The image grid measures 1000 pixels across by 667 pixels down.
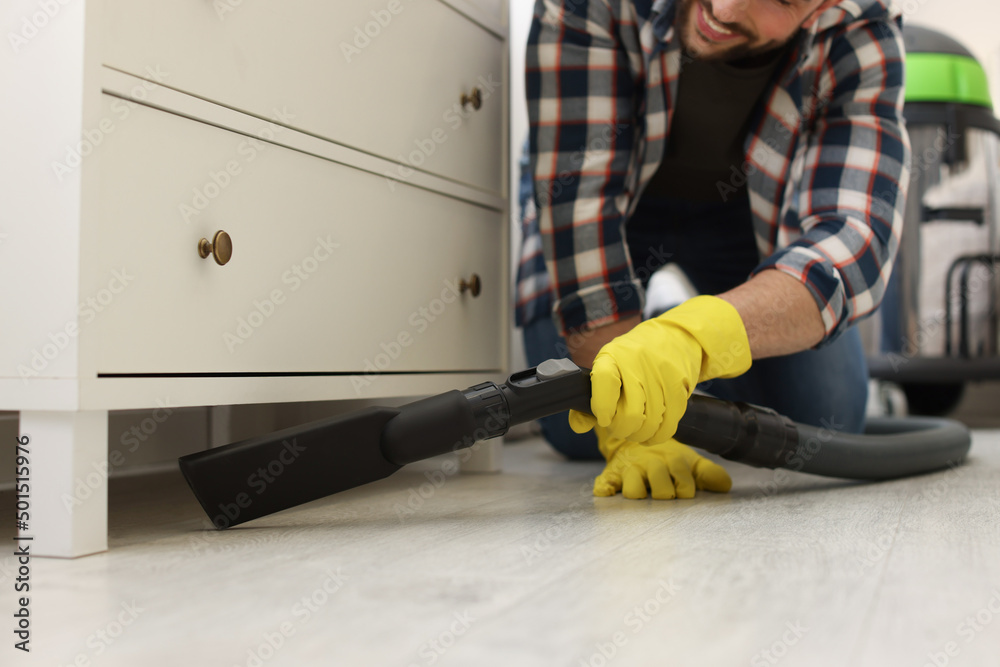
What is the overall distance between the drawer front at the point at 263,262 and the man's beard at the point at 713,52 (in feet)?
1.08

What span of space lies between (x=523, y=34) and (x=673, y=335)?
1120mm

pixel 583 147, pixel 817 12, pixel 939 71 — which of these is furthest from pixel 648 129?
pixel 939 71

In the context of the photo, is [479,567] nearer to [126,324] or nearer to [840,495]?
[126,324]

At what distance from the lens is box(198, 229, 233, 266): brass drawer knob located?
665 millimetres

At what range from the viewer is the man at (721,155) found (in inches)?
32.2

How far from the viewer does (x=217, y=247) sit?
67 centimetres

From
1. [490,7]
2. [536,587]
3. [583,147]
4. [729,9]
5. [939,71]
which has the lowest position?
[536,587]

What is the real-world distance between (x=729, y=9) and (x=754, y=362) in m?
0.54

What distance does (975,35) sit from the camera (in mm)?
2525

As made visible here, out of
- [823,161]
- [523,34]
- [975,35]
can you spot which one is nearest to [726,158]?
[823,161]

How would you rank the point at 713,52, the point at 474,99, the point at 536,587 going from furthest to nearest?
1. the point at 474,99
2. the point at 713,52
3. the point at 536,587

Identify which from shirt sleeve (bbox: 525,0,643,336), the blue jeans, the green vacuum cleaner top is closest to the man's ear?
shirt sleeve (bbox: 525,0,643,336)

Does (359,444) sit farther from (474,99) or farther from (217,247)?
(474,99)

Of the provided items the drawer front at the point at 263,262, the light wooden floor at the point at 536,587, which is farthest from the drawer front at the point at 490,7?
the light wooden floor at the point at 536,587
